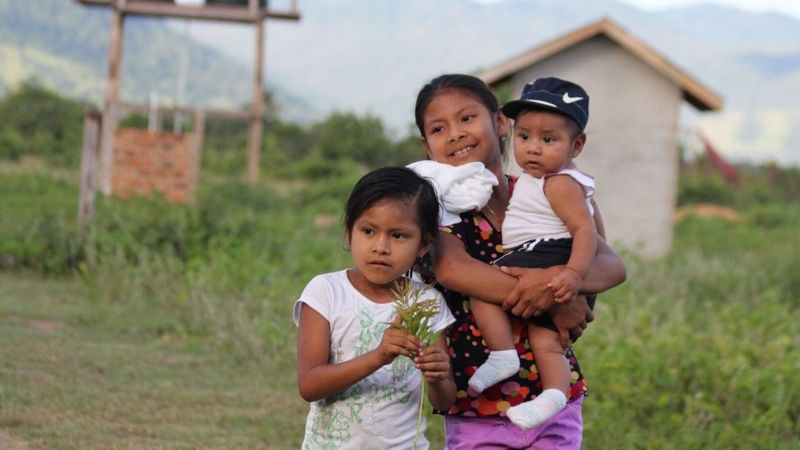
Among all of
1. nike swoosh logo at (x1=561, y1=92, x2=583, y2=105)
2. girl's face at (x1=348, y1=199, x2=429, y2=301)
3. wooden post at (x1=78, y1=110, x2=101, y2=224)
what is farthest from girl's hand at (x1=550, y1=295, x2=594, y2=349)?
wooden post at (x1=78, y1=110, x2=101, y2=224)

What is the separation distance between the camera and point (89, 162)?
36.2 ft

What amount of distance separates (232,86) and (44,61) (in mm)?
20937

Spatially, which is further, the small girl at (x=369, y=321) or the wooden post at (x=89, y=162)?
the wooden post at (x=89, y=162)

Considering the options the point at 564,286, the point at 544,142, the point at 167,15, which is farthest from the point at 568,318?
the point at 167,15

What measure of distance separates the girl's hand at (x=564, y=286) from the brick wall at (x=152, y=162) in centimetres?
1381

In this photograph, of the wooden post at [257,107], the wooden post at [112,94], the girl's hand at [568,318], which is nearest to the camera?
the girl's hand at [568,318]

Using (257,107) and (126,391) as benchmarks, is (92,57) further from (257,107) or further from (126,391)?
(126,391)

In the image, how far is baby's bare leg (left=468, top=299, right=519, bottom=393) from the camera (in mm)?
3143

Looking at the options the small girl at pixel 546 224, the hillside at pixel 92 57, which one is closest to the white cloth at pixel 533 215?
the small girl at pixel 546 224

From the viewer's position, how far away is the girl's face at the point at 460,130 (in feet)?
10.9

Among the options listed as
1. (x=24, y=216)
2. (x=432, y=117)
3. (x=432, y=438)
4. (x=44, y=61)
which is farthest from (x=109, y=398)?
(x=44, y=61)

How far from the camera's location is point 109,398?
6137 millimetres

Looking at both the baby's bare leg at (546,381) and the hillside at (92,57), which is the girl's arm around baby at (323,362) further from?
the hillside at (92,57)

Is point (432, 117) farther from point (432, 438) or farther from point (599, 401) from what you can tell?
point (599, 401)
